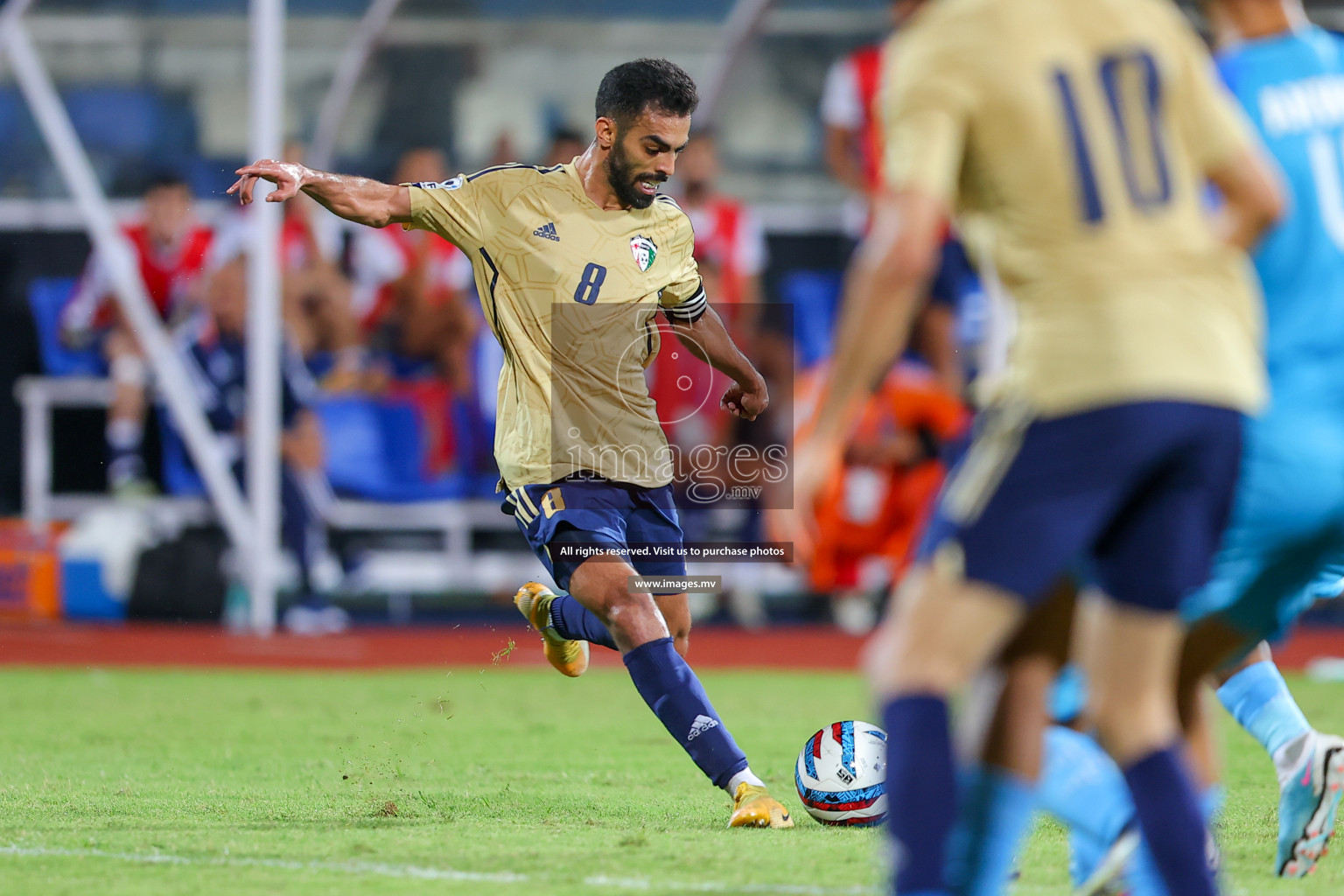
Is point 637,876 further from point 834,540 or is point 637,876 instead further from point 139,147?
point 139,147

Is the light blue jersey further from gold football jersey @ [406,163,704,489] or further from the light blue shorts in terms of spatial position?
gold football jersey @ [406,163,704,489]

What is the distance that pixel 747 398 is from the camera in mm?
6547

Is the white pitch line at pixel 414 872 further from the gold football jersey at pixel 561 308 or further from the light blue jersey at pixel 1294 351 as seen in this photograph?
the gold football jersey at pixel 561 308

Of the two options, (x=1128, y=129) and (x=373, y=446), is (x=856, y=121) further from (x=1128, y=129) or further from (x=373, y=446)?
(x=1128, y=129)

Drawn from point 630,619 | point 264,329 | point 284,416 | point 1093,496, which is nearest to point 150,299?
point 284,416

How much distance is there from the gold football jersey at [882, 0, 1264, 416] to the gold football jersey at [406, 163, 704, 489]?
2997 millimetres

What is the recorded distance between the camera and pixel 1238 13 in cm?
402

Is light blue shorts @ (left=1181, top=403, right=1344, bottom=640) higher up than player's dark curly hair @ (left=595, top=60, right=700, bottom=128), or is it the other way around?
player's dark curly hair @ (left=595, top=60, right=700, bottom=128)

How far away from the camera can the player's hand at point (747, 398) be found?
6520 millimetres

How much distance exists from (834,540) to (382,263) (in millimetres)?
4349

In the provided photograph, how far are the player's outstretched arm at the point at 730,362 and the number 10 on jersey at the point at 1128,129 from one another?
309cm

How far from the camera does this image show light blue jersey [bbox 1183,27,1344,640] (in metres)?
3.75

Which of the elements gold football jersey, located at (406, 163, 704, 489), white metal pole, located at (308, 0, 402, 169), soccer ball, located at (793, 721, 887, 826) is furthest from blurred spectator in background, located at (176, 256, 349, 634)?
soccer ball, located at (793, 721, 887, 826)

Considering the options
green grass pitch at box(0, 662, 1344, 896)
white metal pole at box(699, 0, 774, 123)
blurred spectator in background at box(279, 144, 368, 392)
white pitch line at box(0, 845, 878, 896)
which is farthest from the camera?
white metal pole at box(699, 0, 774, 123)
